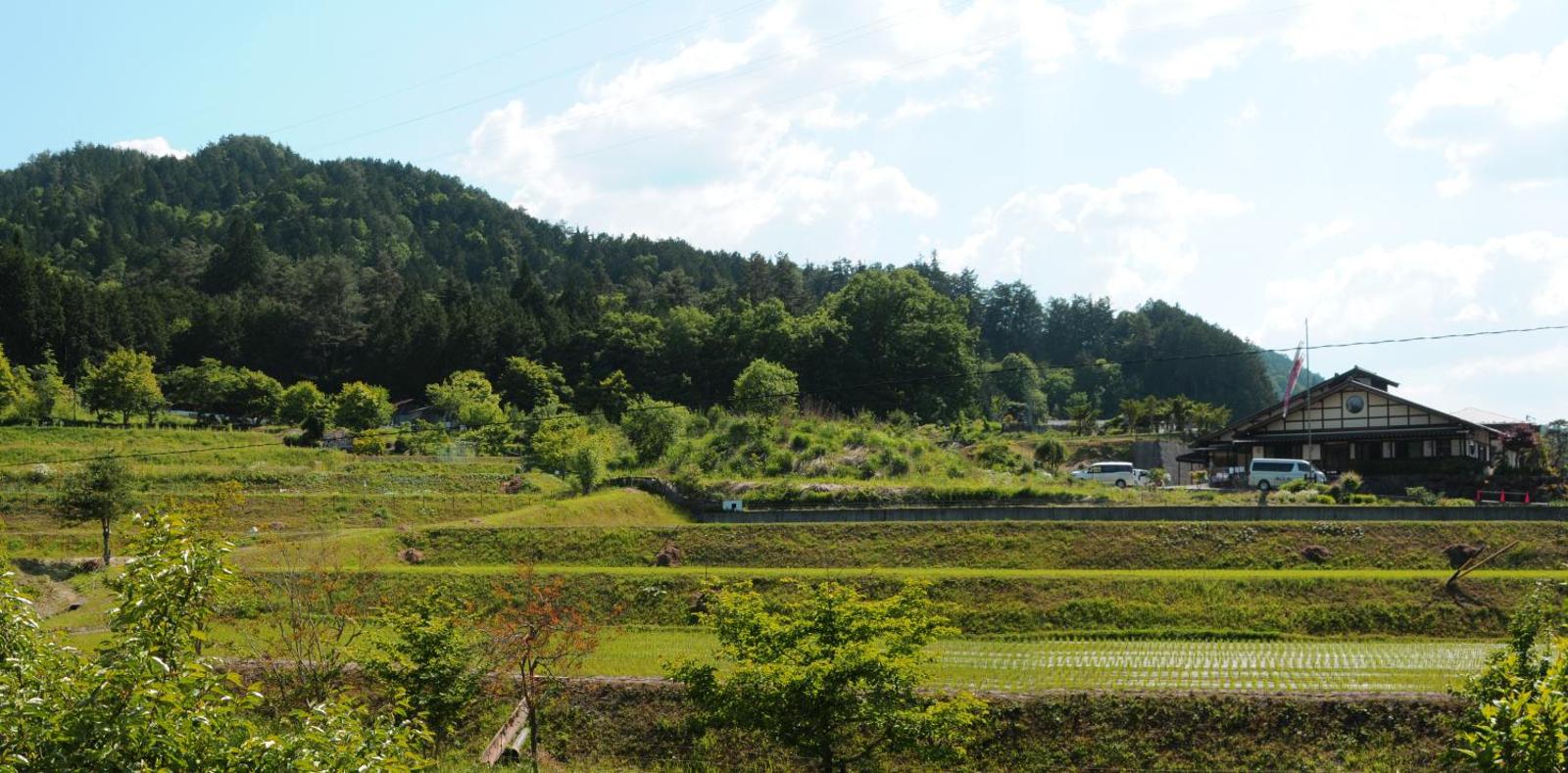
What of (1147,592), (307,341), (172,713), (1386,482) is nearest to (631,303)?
(307,341)

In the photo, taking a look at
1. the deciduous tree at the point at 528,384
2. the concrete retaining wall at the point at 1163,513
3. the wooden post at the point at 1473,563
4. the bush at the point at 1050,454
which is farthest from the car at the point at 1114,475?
the deciduous tree at the point at 528,384

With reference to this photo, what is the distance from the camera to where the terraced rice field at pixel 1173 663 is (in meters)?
19.5

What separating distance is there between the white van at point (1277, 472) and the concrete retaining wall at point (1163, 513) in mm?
10443

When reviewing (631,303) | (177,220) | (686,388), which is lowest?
(686,388)

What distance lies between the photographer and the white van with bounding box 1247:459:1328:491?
4322 centimetres

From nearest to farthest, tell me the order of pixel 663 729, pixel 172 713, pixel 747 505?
pixel 172 713 → pixel 663 729 → pixel 747 505

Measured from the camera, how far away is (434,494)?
140 ft

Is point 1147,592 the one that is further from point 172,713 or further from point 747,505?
point 172,713

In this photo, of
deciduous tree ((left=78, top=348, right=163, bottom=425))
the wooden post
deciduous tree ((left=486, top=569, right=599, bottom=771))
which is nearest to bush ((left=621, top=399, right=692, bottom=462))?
deciduous tree ((left=486, top=569, right=599, bottom=771))

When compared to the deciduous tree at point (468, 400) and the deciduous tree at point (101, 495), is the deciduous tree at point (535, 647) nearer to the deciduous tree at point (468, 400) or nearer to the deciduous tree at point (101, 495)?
the deciduous tree at point (101, 495)

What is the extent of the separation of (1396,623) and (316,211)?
437ft

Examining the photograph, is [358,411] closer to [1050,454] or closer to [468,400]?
[468,400]

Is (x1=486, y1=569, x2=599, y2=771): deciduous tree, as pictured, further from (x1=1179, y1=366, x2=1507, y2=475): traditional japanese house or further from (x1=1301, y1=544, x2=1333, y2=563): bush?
(x1=1179, y1=366, x2=1507, y2=475): traditional japanese house

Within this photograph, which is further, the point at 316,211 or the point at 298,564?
the point at 316,211
